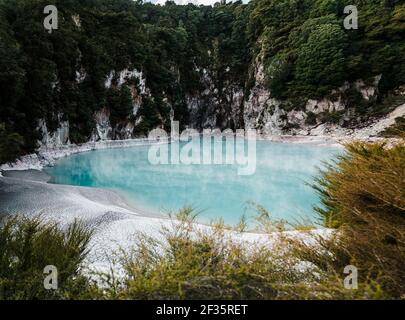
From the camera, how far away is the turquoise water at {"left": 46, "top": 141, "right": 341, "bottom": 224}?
608 inches

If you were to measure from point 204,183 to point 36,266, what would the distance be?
16.0 metres

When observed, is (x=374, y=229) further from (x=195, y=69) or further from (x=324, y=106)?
(x=195, y=69)

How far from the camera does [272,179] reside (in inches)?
851

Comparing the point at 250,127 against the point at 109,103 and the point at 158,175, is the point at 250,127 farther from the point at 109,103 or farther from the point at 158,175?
the point at 158,175

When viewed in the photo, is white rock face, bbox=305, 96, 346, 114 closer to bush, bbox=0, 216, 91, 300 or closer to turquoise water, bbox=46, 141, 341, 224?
turquoise water, bbox=46, 141, 341, 224

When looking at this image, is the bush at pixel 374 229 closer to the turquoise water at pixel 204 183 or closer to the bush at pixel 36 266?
the bush at pixel 36 266

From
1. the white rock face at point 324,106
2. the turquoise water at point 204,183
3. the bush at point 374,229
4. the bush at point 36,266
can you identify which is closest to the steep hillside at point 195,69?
the white rock face at point 324,106

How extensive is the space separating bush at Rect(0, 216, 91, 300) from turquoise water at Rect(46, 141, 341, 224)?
7910mm

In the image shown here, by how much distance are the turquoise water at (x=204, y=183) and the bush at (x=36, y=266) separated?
7.91 metres

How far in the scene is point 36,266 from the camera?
4.50 m

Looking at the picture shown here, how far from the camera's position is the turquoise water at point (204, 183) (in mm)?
15445

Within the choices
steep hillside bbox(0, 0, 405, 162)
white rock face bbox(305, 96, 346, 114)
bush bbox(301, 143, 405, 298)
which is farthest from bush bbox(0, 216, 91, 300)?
white rock face bbox(305, 96, 346, 114)

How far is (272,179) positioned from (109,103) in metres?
25.9

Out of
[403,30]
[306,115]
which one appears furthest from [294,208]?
[403,30]
